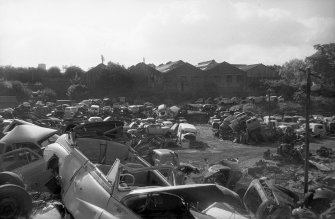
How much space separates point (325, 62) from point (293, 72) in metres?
10.7

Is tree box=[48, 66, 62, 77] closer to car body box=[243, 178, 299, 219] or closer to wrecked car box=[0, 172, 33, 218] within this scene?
wrecked car box=[0, 172, 33, 218]

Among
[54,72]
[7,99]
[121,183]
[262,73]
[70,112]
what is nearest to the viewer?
[121,183]

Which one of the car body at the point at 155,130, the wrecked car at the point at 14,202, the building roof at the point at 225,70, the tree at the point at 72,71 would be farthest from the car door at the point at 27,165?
the tree at the point at 72,71

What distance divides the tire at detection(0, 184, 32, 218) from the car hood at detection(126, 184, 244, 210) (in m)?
2.55

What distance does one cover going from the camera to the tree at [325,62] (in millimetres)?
46969

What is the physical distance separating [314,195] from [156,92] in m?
52.2

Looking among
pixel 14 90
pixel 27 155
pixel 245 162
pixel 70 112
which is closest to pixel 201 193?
pixel 27 155

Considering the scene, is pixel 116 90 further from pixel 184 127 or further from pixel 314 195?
pixel 314 195

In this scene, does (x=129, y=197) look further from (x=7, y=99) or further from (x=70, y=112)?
(x=7, y=99)

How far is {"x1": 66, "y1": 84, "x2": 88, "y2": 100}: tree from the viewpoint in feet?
192

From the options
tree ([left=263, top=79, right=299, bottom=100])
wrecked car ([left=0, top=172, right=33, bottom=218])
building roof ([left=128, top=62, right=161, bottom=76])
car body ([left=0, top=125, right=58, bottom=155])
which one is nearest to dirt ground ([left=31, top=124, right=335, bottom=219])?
wrecked car ([left=0, top=172, right=33, bottom=218])

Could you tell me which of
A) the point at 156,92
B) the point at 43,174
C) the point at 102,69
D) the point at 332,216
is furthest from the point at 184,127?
the point at 102,69

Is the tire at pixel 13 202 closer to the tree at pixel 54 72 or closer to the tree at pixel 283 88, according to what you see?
the tree at pixel 283 88

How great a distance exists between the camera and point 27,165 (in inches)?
377
